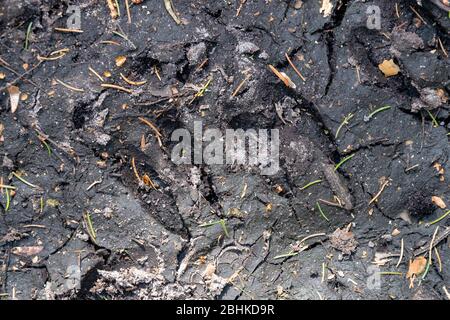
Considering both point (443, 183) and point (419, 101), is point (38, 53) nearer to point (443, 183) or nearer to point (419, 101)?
point (419, 101)

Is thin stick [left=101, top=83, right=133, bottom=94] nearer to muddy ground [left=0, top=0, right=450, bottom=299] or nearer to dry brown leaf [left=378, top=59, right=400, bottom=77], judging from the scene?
muddy ground [left=0, top=0, right=450, bottom=299]

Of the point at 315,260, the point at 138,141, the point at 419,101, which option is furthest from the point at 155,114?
the point at 419,101

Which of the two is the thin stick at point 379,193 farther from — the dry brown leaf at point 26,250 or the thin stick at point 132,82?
the dry brown leaf at point 26,250

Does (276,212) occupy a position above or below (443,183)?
below

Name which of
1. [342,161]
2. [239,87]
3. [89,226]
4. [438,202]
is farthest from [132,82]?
[438,202]

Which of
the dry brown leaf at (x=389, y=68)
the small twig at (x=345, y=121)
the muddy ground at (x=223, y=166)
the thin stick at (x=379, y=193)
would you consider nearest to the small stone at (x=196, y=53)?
the muddy ground at (x=223, y=166)
